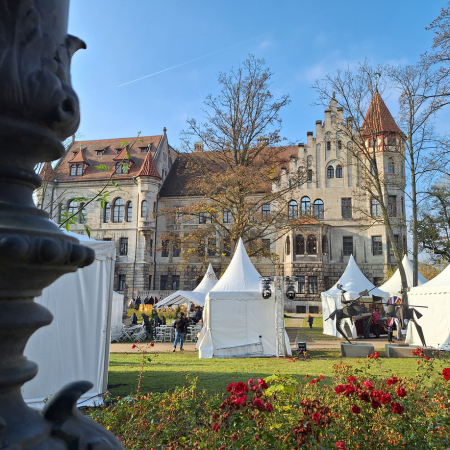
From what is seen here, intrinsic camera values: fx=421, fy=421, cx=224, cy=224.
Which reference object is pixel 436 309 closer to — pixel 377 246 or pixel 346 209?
pixel 377 246

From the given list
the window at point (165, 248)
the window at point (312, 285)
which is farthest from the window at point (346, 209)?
the window at point (165, 248)

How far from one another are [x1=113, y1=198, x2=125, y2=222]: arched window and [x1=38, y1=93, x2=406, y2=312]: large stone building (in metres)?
0.10

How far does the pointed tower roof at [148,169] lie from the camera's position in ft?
139

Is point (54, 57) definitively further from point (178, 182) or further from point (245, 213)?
point (178, 182)

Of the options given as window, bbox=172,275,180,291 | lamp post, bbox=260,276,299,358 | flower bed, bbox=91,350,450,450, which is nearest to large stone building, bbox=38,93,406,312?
window, bbox=172,275,180,291

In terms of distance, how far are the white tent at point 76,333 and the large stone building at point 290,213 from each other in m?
26.1

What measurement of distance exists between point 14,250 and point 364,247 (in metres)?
38.8

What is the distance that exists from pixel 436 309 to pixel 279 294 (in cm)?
652

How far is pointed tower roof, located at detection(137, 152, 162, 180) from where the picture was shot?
42.2 metres

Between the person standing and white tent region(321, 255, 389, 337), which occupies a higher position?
white tent region(321, 255, 389, 337)

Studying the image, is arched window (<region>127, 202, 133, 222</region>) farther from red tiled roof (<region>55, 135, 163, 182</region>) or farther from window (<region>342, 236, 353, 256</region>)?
window (<region>342, 236, 353, 256</region>)

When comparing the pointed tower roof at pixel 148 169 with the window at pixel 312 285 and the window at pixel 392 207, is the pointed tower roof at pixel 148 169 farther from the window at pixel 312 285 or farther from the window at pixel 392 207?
the window at pixel 392 207

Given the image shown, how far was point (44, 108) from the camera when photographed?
1357mm

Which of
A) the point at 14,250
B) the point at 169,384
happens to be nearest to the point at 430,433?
the point at 14,250
